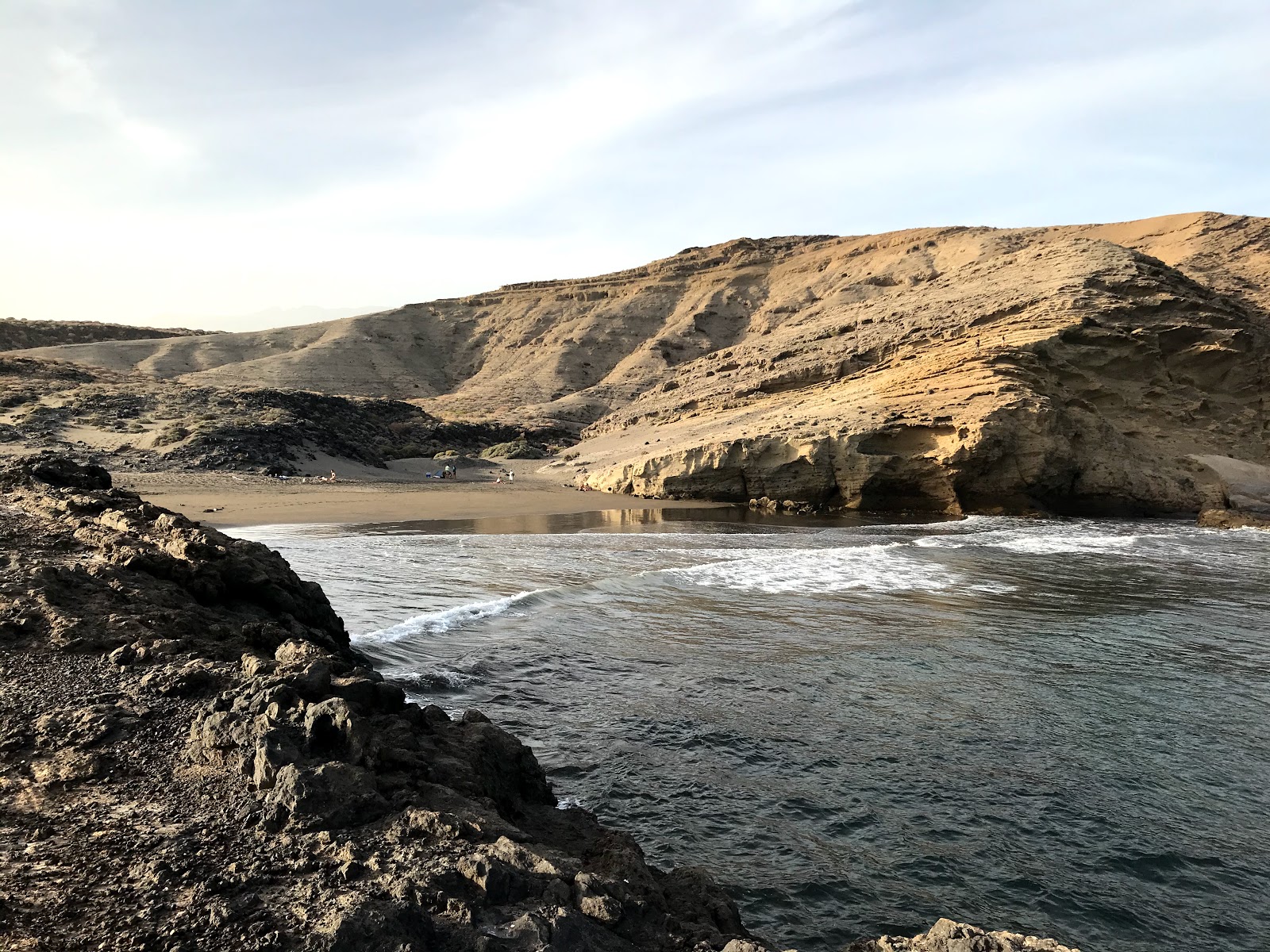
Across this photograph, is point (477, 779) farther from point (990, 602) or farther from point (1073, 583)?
point (1073, 583)

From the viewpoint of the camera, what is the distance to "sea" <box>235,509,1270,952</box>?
159 inches

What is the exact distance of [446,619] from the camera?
340 inches

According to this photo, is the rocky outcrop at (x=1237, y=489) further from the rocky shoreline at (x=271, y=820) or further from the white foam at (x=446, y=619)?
the rocky shoreline at (x=271, y=820)

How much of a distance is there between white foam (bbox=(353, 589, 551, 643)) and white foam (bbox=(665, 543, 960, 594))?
270cm

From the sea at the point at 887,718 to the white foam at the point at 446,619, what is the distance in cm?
4

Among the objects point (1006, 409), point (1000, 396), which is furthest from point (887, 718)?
point (1000, 396)

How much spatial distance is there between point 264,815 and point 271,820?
0.04 meters

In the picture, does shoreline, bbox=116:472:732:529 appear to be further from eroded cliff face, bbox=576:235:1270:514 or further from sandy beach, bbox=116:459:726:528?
eroded cliff face, bbox=576:235:1270:514

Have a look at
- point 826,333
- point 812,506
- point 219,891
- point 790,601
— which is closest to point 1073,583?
point 790,601

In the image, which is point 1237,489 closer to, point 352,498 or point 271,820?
point 352,498

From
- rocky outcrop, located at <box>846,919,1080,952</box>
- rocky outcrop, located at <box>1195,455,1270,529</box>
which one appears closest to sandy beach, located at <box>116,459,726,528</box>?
rocky outcrop, located at <box>1195,455,1270,529</box>

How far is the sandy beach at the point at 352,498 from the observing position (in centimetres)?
1753

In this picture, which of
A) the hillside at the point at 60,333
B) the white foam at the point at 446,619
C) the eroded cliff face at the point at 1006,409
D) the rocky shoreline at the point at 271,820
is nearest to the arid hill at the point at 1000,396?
the eroded cliff face at the point at 1006,409

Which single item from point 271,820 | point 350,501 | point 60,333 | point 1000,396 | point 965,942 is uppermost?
→ point 60,333
